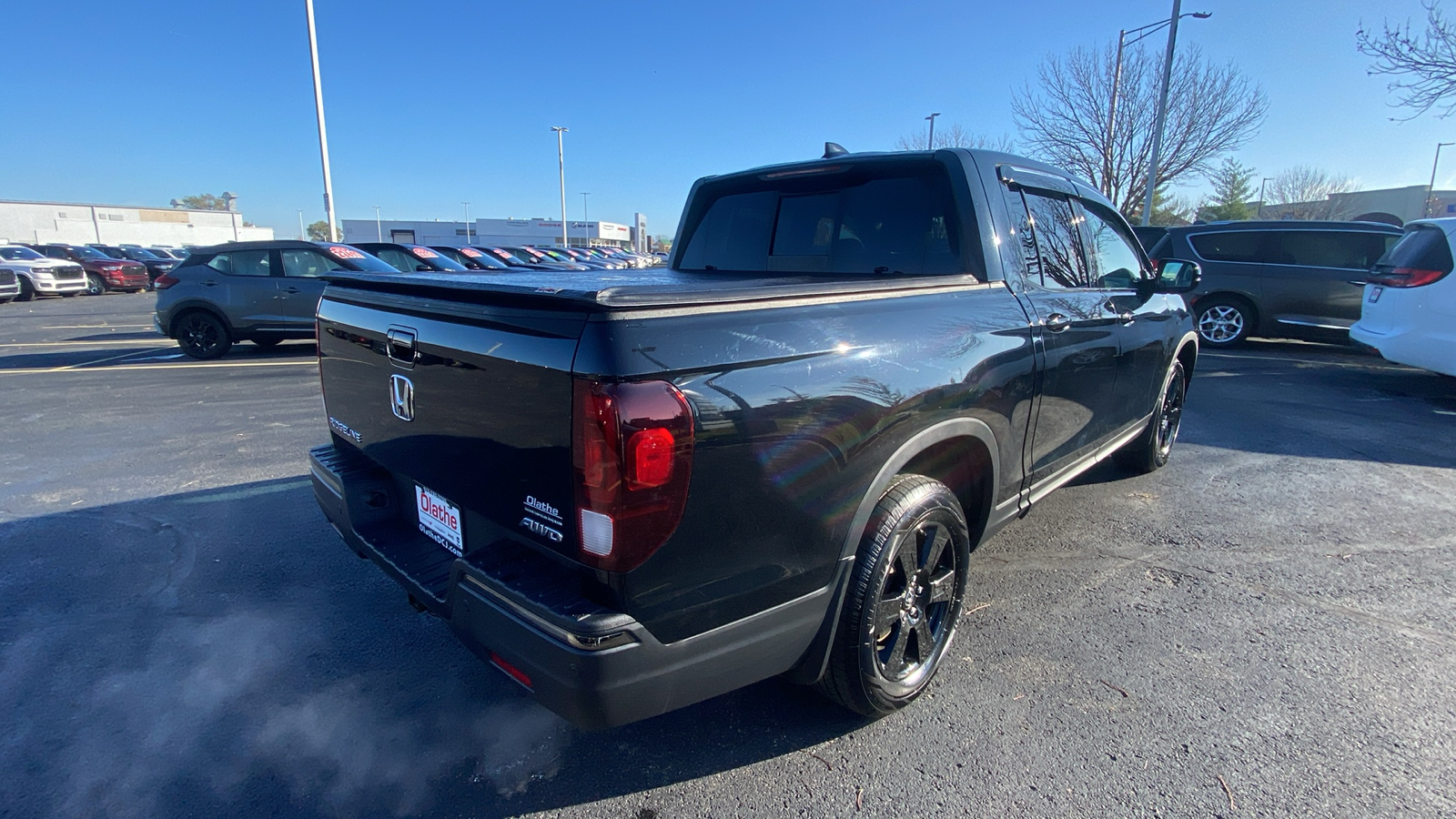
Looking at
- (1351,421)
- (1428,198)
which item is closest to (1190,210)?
(1428,198)

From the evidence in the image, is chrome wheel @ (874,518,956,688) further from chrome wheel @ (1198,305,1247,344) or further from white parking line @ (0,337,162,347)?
white parking line @ (0,337,162,347)

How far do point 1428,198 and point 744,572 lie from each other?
62312 millimetres

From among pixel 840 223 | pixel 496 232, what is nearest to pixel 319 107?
pixel 840 223

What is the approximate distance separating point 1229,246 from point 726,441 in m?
11.7

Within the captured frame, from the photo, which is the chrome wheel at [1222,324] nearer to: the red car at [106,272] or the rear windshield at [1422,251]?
the rear windshield at [1422,251]

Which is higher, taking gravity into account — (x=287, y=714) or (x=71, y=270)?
(x=71, y=270)

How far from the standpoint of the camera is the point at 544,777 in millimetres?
2189

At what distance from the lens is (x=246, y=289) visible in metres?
10.1

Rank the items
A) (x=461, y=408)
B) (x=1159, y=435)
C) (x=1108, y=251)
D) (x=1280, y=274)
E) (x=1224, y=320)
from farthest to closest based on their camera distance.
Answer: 1. (x=1224, y=320)
2. (x=1280, y=274)
3. (x=1159, y=435)
4. (x=1108, y=251)
5. (x=461, y=408)

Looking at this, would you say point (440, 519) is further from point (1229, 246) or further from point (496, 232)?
point (496, 232)

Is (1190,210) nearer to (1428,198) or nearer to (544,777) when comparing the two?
(1428,198)

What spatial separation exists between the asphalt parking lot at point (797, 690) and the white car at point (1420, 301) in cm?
289

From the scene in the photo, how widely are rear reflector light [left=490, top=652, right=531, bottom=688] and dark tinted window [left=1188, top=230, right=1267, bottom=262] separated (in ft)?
39.1

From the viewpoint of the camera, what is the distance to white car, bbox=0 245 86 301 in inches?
856
